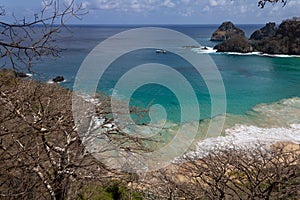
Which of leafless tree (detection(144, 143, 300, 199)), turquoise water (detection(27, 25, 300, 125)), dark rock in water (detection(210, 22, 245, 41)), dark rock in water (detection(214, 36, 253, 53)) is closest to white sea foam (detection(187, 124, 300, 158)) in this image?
turquoise water (detection(27, 25, 300, 125))

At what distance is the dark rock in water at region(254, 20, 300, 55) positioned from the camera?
4359 centimetres

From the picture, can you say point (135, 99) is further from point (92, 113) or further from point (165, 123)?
point (92, 113)

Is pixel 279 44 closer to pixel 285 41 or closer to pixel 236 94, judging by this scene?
pixel 285 41

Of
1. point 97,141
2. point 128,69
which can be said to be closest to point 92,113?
point 97,141

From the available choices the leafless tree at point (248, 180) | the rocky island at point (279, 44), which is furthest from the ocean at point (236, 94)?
the rocky island at point (279, 44)

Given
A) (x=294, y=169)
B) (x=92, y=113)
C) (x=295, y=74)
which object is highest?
(x=92, y=113)

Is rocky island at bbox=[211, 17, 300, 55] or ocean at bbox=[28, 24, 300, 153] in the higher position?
rocky island at bbox=[211, 17, 300, 55]

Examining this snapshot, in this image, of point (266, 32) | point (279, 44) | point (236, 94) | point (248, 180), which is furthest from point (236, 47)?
point (248, 180)

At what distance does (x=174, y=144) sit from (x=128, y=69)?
16819 millimetres

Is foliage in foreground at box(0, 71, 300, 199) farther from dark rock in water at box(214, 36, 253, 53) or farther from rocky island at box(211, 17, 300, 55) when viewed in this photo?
dark rock in water at box(214, 36, 253, 53)

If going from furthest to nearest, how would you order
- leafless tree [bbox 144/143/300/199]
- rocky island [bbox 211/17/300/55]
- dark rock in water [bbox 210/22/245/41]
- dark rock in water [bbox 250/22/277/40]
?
dark rock in water [bbox 210/22/245/41], dark rock in water [bbox 250/22/277/40], rocky island [bbox 211/17/300/55], leafless tree [bbox 144/143/300/199]

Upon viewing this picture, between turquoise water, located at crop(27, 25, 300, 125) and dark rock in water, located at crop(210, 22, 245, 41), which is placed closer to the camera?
turquoise water, located at crop(27, 25, 300, 125)

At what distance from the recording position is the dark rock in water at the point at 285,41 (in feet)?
143

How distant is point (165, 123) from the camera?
49.7 ft
